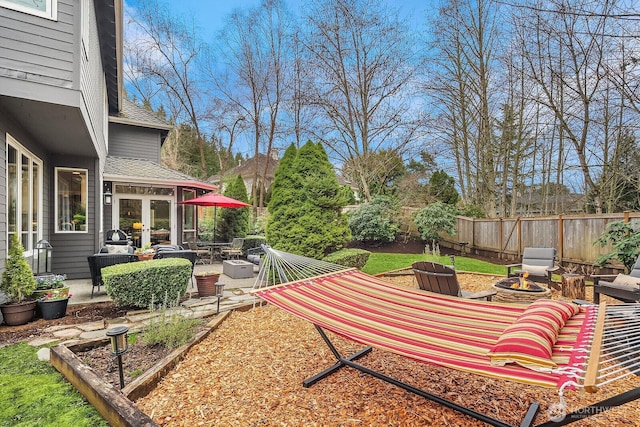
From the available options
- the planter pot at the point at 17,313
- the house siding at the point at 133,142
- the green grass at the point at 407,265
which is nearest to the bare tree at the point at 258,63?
the house siding at the point at 133,142

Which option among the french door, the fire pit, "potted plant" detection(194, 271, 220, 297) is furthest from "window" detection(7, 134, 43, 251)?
the fire pit

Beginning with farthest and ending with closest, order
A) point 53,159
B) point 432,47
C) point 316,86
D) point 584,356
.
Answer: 1. point 316,86
2. point 432,47
3. point 53,159
4. point 584,356

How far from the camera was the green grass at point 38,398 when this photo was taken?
213 centimetres

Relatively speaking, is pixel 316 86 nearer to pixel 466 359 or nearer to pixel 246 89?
pixel 246 89

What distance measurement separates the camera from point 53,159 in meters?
6.95

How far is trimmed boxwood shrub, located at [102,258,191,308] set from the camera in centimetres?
434

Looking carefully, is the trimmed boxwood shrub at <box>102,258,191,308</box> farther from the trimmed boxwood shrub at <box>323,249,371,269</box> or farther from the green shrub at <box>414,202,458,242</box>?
the green shrub at <box>414,202,458,242</box>

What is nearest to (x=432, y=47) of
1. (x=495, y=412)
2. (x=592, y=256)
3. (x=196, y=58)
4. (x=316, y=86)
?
(x=316, y=86)

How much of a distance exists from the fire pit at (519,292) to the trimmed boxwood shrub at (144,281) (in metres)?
4.68

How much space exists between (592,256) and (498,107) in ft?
21.7

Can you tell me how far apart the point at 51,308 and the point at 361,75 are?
476 inches

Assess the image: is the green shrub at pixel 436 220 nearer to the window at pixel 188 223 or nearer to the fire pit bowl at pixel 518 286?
the fire pit bowl at pixel 518 286

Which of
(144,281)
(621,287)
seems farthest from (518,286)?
(144,281)

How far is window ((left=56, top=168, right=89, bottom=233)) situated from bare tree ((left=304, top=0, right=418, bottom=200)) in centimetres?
888
